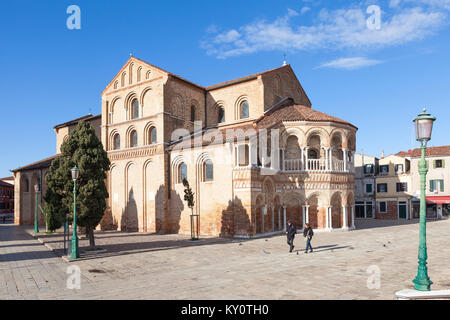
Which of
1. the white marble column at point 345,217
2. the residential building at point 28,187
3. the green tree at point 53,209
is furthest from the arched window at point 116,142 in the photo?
the white marble column at point 345,217

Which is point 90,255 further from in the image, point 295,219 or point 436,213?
point 436,213

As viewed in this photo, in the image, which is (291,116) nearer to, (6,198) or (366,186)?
(366,186)

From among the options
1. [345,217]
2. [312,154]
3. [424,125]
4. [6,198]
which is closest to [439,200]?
[345,217]

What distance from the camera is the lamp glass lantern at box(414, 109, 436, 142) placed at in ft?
30.2

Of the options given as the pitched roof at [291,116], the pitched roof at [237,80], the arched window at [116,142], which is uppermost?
the pitched roof at [237,80]

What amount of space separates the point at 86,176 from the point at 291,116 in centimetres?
1736

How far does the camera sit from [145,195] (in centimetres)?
2984

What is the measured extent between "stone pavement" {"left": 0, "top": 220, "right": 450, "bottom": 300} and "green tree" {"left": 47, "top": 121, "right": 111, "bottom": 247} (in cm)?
230

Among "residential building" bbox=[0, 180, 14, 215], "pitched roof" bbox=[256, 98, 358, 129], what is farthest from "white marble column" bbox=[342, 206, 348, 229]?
"residential building" bbox=[0, 180, 14, 215]

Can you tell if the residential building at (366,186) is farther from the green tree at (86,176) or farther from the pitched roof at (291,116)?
the green tree at (86,176)

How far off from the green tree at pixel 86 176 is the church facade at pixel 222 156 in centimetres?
898

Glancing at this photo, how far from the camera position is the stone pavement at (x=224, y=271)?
978 centimetres

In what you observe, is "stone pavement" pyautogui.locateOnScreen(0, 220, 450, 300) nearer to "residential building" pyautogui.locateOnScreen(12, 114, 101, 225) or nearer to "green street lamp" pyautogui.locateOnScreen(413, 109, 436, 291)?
"green street lamp" pyautogui.locateOnScreen(413, 109, 436, 291)
